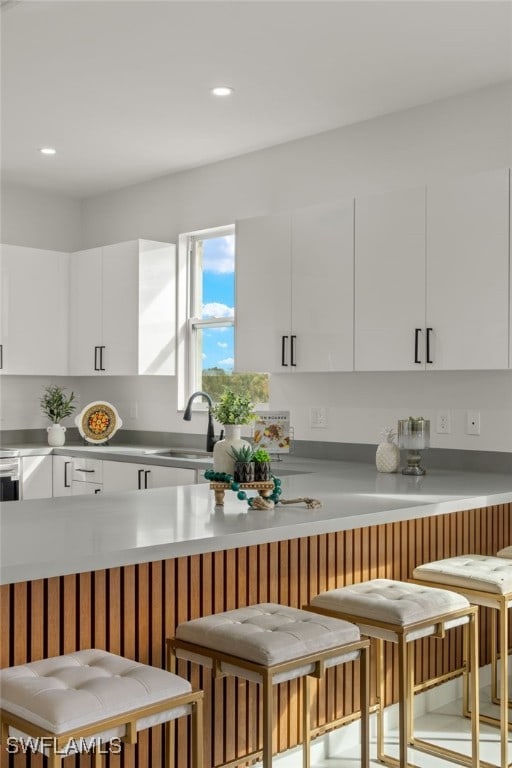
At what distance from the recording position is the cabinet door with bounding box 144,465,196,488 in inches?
181

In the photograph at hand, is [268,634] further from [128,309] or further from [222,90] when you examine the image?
[128,309]

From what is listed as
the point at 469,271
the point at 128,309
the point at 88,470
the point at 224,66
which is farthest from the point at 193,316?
the point at 469,271

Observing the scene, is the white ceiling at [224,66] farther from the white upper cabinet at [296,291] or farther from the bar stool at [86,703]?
the bar stool at [86,703]

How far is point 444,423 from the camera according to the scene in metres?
4.22

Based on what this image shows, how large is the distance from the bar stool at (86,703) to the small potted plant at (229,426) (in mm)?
1088

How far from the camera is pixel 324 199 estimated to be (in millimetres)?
4762

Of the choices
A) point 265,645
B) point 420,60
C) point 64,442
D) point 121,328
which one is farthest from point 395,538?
point 64,442

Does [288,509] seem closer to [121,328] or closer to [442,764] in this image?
[442,764]

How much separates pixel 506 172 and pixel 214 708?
2452 mm

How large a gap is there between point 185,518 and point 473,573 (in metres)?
1.07

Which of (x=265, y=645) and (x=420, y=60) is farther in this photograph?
(x=420, y=60)

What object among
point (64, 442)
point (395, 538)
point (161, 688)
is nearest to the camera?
point (161, 688)

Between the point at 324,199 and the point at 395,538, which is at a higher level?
the point at 324,199

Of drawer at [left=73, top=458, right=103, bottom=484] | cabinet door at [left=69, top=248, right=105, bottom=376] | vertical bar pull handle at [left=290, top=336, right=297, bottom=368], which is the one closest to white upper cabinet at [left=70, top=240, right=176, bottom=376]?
cabinet door at [left=69, top=248, right=105, bottom=376]
